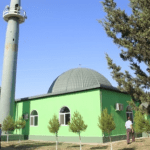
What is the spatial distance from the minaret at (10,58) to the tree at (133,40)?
15181 mm

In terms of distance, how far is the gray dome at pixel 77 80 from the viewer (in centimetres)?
2361

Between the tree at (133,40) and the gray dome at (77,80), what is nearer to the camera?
the tree at (133,40)

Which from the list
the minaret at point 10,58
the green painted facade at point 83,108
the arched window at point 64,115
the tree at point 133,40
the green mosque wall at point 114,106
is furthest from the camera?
the minaret at point 10,58

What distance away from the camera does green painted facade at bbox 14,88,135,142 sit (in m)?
16.4

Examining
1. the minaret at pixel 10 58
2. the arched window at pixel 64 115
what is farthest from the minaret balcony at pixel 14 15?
the arched window at pixel 64 115

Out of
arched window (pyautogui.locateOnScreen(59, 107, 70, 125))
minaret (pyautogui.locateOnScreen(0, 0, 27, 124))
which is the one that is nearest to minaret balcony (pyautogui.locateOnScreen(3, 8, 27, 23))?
minaret (pyautogui.locateOnScreen(0, 0, 27, 124))

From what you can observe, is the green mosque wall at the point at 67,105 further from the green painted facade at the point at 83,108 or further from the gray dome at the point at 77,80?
the gray dome at the point at 77,80

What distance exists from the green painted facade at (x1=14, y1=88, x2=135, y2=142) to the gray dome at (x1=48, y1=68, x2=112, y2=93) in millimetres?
3804

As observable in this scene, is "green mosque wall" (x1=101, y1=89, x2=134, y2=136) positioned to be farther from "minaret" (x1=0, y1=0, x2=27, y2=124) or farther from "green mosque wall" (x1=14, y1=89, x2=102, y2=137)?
"minaret" (x1=0, y1=0, x2=27, y2=124)

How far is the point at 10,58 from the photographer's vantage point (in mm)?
23594

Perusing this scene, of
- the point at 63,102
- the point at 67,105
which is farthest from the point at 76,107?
the point at 63,102

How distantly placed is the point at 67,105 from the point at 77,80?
20.0 ft

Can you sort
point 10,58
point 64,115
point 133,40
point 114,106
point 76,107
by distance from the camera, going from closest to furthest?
1. point 133,40
2. point 114,106
3. point 76,107
4. point 64,115
5. point 10,58

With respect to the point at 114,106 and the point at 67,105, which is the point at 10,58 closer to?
the point at 67,105
